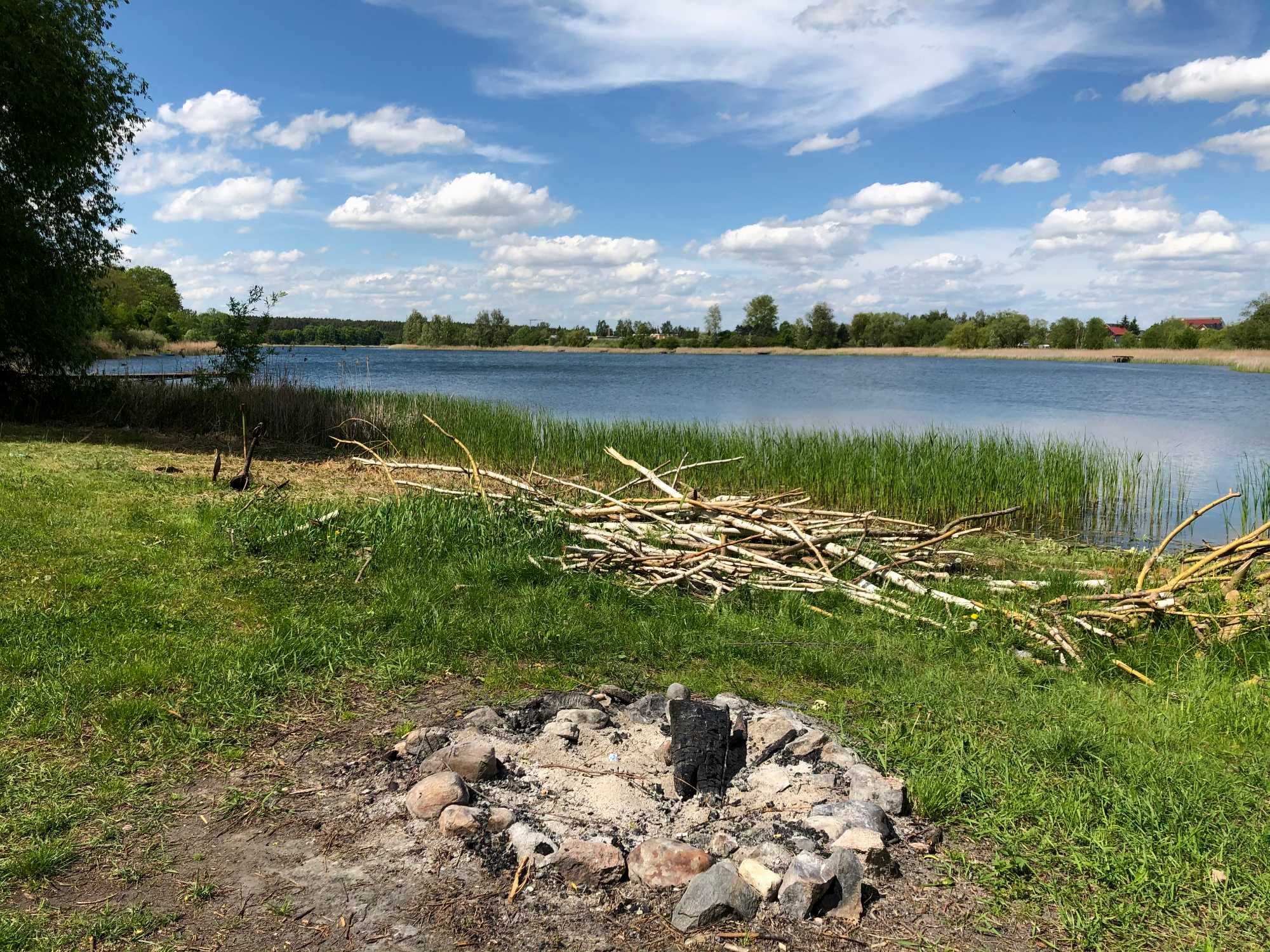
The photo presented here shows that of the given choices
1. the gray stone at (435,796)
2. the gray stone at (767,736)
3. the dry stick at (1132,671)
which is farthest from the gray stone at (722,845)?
the dry stick at (1132,671)

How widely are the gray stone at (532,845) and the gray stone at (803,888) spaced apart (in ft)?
2.53

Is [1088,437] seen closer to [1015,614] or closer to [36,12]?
[1015,614]

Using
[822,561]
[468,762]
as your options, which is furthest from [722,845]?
[822,561]

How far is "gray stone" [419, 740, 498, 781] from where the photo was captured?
11.0ft

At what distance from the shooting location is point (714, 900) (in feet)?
8.68

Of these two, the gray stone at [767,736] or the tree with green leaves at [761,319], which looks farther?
the tree with green leaves at [761,319]

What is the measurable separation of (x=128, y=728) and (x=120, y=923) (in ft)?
4.63

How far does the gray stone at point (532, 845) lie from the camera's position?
2873 millimetres

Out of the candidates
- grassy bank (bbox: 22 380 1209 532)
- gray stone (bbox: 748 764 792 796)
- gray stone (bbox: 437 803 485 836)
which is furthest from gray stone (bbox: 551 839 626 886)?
grassy bank (bbox: 22 380 1209 532)

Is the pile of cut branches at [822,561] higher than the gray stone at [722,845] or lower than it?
higher

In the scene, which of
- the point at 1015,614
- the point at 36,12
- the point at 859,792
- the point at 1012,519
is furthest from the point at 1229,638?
the point at 36,12

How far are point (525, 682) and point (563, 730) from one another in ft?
2.77

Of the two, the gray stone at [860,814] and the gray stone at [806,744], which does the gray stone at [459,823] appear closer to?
the gray stone at [860,814]

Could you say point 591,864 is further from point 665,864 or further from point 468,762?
point 468,762
